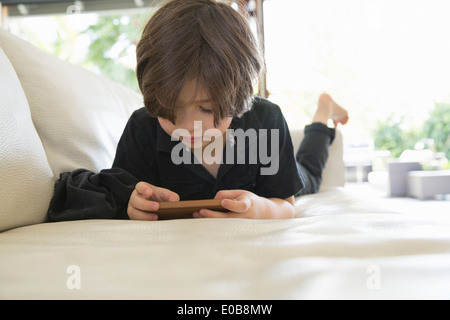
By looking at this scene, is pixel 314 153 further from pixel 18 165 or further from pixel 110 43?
pixel 110 43

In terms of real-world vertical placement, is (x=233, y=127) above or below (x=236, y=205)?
above

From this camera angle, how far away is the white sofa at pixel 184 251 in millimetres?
376

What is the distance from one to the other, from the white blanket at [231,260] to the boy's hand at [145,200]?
98mm

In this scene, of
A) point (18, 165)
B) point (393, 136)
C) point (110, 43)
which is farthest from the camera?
point (393, 136)

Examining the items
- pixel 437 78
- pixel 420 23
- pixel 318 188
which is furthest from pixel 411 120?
pixel 318 188

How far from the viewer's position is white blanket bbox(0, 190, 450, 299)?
14.7 inches

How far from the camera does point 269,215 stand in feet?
2.88

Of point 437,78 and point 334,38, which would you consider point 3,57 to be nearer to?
point 334,38

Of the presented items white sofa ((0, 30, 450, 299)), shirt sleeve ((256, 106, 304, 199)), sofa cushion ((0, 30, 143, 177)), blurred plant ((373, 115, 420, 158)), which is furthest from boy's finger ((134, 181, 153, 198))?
blurred plant ((373, 115, 420, 158))

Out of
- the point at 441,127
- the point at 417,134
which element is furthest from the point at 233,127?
the point at 417,134

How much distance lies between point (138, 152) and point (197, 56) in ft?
1.12

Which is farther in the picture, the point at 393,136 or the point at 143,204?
the point at 393,136

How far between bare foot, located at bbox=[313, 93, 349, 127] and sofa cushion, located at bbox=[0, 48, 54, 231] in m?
1.18

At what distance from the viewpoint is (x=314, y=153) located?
4.98 ft
